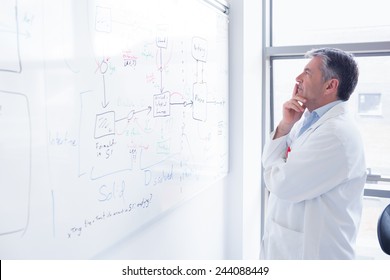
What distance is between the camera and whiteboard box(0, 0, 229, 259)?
2.99 ft

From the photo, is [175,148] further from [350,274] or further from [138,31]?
[350,274]

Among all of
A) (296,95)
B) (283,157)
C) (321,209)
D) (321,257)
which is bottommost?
(321,257)

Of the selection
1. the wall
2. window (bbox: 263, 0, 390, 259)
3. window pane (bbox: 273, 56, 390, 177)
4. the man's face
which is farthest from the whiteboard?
window pane (bbox: 273, 56, 390, 177)

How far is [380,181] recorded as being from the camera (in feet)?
8.95

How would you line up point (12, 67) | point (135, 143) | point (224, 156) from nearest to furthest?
1. point (12, 67)
2. point (135, 143)
3. point (224, 156)

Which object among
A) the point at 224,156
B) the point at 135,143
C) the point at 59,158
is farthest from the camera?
the point at 224,156

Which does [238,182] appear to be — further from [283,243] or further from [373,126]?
[373,126]

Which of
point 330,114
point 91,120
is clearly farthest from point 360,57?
point 91,120

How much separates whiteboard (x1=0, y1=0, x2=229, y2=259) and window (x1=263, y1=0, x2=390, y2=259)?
126cm

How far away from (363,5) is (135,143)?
2.19m

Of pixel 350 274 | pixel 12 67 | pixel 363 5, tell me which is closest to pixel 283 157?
pixel 350 274

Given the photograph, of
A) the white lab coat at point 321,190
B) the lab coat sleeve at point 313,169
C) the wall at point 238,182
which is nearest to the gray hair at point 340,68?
the white lab coat at point 321,190

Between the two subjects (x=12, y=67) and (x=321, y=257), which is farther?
(x=321, y=257)

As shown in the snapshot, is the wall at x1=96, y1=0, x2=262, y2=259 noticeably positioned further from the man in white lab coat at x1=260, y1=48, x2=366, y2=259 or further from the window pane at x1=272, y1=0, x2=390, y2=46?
the man in white lab coat at x1=260, y1=48, x2=366, y2=259
